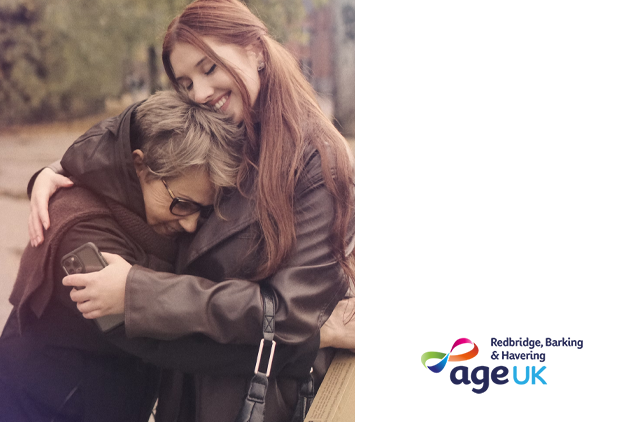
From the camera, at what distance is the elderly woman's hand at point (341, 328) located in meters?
1.75

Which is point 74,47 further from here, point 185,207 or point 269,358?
point 269,358

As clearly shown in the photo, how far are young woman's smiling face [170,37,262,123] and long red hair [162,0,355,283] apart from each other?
16 mm

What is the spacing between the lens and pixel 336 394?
180cm

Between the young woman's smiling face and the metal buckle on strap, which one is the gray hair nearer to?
the young woman's smiling face

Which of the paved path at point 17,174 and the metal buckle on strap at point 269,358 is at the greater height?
the paved path at point 17,174

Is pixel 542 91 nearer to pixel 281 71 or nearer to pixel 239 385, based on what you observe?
pixel 281 71

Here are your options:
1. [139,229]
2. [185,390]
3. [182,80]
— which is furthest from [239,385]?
[182,80]

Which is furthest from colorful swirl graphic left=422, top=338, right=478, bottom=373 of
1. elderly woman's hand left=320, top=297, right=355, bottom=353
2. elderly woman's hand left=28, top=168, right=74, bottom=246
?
elderly woman's hand left=28, top=168, right=74, bottom=246

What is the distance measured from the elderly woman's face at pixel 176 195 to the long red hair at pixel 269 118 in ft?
0.39

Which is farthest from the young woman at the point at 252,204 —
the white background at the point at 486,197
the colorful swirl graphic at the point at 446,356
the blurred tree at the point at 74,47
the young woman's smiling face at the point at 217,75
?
the colorful swirl graphic at the point at 446,356

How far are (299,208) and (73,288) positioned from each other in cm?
74

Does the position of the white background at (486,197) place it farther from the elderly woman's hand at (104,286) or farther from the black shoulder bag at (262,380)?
the elderly woman's hand at (104,286)

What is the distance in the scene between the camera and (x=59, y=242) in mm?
1562

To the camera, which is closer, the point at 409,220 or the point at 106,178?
the point at 106,178
